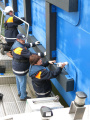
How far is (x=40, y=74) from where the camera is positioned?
14.4ft

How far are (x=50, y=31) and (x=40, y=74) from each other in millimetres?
955

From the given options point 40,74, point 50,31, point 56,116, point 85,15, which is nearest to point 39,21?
point 50,31

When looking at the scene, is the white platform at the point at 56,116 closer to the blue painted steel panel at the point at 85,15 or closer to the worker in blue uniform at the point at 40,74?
the blue painted steel panel at the point at 85,15

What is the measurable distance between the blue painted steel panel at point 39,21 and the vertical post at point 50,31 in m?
0.80

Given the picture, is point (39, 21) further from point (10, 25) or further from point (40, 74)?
point (40, 74)

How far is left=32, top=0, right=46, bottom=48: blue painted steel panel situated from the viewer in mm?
5574

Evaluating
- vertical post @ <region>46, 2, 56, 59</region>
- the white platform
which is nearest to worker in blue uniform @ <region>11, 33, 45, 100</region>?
vertical post @ <region>46, 2, 56, 59</region>

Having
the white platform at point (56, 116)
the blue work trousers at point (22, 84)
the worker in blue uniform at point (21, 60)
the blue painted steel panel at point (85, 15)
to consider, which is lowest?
the blue work trousers at point (22, 84)

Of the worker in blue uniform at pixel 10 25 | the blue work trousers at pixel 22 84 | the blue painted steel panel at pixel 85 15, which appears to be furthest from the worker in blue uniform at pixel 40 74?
the worker in blue uniform at pixel 10 25

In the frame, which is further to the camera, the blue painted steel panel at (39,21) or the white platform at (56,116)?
the blue painted steel panel at (39,21)

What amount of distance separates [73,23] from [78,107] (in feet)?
6.14

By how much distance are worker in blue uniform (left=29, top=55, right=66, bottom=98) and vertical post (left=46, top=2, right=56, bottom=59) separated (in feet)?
1.73

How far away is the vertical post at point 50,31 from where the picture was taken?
4574 mm

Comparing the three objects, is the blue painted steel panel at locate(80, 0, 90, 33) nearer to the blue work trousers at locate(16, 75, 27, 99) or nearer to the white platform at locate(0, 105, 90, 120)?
the white platform at locate(0, 105, 90, 120)
